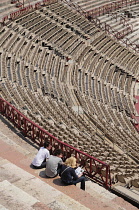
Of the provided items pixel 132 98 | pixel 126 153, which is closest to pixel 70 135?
pixel 126 153

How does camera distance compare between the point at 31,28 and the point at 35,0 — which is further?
the point at 35,0

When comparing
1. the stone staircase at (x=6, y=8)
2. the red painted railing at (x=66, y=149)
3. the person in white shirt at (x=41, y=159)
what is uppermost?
the stone staircase at (x=6, y=8)

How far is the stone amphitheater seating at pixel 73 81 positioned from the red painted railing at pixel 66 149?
2.79 ft

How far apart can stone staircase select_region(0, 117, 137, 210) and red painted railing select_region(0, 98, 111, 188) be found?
561mm

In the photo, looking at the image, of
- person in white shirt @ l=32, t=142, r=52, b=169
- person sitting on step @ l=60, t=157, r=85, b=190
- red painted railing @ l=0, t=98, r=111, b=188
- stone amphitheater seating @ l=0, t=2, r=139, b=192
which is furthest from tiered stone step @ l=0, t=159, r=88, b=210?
stone amphitheater seating @ l=0, t=2, r=139, b=192

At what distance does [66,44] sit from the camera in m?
38.0

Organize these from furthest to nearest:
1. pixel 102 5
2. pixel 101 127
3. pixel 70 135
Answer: pixel 102 5 < pixel 101 127 < pixel 70 135

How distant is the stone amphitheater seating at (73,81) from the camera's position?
19891mm

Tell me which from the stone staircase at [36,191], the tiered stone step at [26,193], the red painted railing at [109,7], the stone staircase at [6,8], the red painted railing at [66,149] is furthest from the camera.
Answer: the red painted railing at [109,7]

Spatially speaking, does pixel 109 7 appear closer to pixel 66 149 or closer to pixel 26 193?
pixel 66 149

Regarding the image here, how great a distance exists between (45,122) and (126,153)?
4253 millimetres

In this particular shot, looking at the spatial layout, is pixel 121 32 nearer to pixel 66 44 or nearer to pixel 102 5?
pixel 102 5

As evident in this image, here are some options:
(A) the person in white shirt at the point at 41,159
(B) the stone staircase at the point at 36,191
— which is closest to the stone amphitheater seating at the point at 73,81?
(B) the stone staircase at the point at 36,191

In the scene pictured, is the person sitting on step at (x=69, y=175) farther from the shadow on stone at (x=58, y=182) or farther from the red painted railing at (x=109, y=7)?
the red painted railing at (x=109, y=7)
